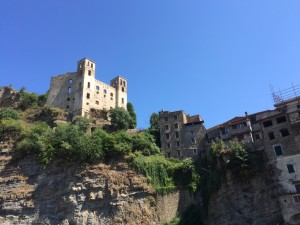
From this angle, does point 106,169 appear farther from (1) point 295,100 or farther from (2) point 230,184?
(1) point 295,100

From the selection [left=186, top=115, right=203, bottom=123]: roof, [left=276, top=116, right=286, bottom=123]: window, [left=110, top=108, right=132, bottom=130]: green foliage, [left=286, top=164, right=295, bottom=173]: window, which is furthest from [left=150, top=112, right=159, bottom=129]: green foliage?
[left=286, top=164, right=295, bottom=173]: window

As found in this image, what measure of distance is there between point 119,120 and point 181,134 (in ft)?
33.7

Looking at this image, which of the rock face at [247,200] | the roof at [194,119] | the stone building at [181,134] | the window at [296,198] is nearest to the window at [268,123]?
the rock face at [247,200]

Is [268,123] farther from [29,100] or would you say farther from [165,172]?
[29,100]

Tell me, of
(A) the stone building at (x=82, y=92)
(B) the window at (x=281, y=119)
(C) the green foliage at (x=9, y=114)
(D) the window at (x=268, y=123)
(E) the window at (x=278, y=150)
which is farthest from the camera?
(A) the stone building at (x=82, y=92)

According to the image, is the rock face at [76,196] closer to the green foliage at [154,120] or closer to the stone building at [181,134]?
the stone building at [181,134]

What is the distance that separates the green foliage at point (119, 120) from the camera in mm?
56219

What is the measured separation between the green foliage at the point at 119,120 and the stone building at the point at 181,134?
229 inches

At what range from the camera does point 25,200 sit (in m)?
42.5

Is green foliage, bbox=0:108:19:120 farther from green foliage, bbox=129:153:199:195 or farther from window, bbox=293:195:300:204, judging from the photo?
window, bbox=293:195:300:204

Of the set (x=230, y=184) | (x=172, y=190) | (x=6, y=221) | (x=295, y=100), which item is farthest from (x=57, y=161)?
(x=295, y=100)

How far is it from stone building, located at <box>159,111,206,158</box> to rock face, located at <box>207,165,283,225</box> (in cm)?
1307

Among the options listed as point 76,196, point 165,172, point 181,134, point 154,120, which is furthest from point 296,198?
point 154,120

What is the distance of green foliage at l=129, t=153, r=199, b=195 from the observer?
43250 millimetres
